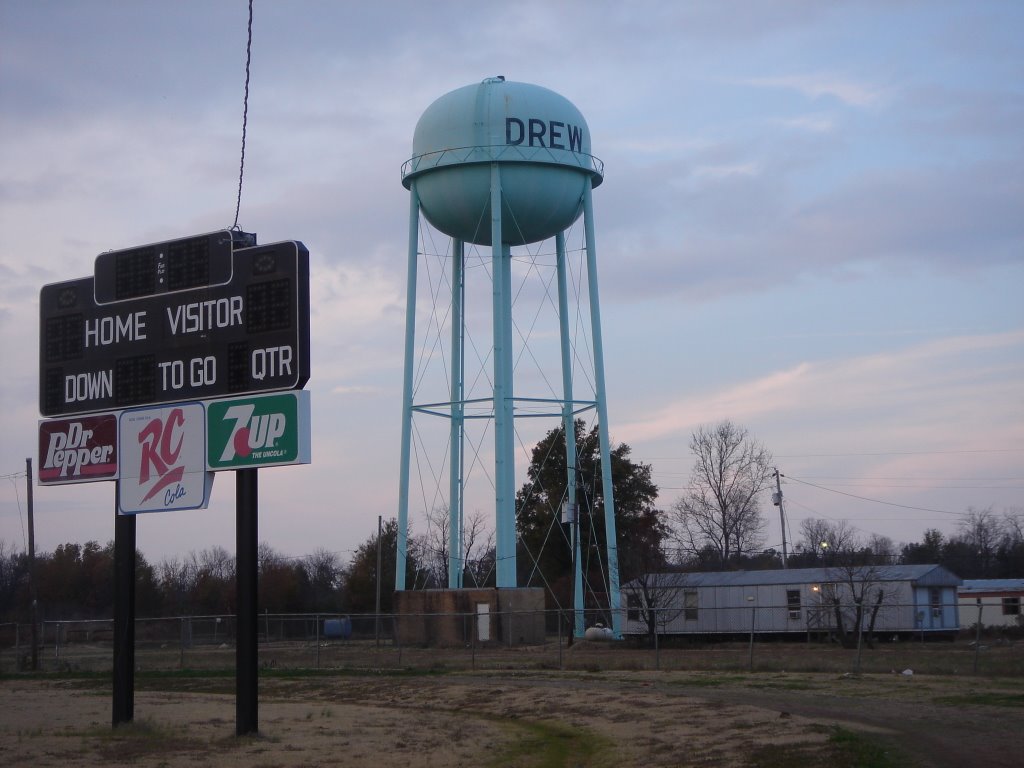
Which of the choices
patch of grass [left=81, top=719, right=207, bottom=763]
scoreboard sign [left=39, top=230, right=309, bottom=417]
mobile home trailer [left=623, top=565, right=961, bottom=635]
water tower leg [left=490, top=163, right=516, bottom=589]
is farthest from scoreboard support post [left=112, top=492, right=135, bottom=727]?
mobile home trailer [left=623, top=565, right=961, bottom=635]

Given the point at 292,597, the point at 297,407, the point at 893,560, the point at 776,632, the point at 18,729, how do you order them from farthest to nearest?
the point at 893,560 < the point at 292,597 < the point at 776,632 < the point at 18,729 < the point at 297,407

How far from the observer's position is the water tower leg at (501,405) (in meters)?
36.8

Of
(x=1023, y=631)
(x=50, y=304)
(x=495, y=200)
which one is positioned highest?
(x=495, y=200)

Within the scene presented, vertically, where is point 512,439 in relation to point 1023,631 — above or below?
above

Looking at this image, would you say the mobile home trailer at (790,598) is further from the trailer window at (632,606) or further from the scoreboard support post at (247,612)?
the scoreboard support post at (247,612)

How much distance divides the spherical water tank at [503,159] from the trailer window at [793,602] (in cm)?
1762

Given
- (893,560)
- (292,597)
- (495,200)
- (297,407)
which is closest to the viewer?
(297,407)

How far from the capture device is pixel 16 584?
7400 centimetres

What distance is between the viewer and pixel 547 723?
1991 centimetres

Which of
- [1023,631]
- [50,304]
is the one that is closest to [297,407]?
[50,304]

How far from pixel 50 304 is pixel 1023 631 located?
130 feet

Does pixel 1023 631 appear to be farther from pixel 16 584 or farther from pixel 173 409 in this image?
pixel 16 584

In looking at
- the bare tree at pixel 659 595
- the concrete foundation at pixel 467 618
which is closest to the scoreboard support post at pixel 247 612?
the concrete foundation at pixel 467 618

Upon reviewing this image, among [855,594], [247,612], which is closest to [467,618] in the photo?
[855,594]
